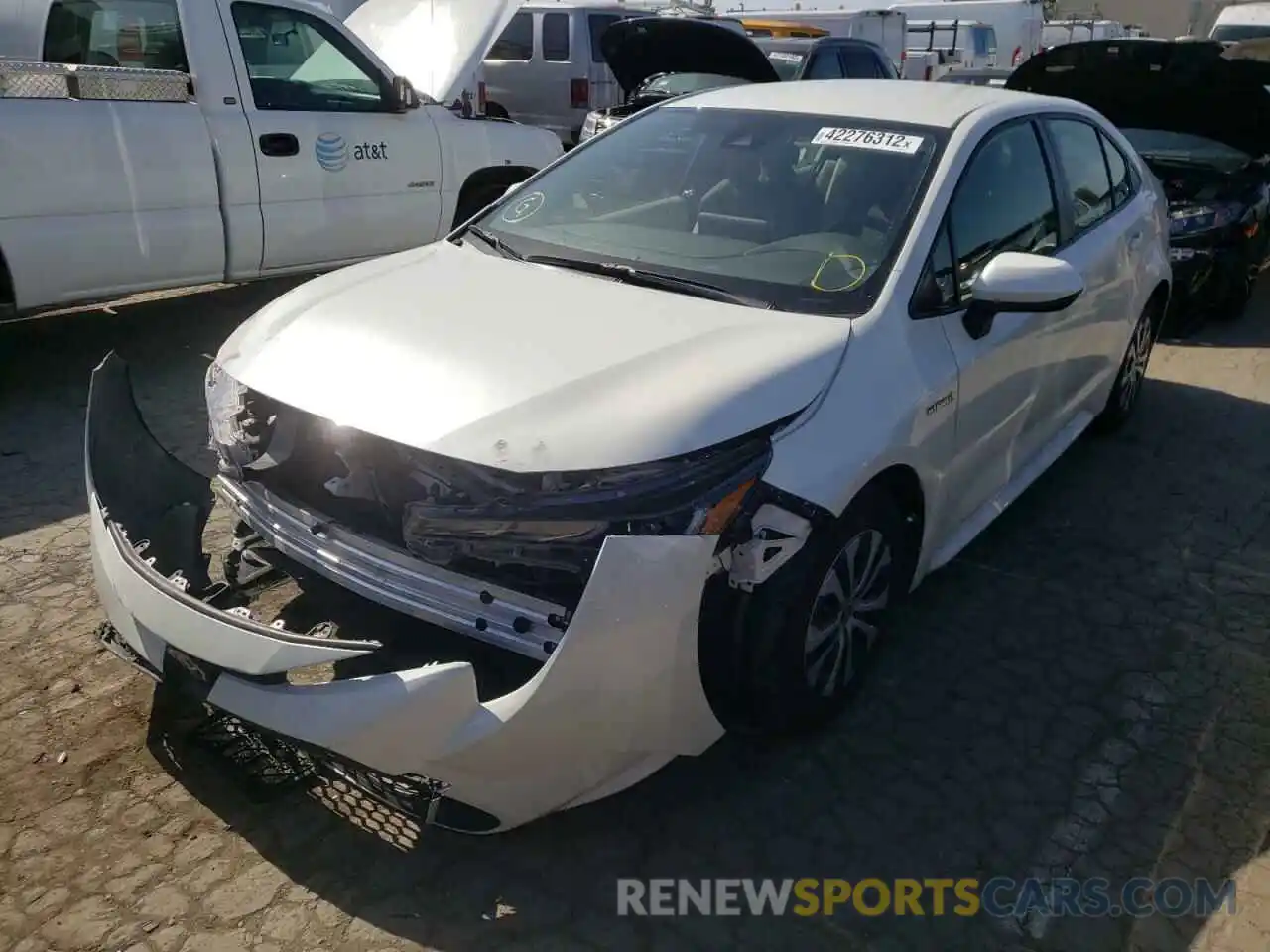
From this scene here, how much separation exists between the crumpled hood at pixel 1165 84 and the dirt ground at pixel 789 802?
442 cm

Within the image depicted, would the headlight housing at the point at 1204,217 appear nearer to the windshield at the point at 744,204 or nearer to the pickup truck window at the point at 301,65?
the windshield at the point at 744,204

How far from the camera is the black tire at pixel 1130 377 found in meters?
5.24

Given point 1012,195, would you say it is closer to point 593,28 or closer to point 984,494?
point 984,494

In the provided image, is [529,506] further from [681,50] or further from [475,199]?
[681,50]

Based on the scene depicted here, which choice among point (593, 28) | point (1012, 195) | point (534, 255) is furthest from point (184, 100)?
point (593, 28)

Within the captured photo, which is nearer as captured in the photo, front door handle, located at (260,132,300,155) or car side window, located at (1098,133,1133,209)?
car side window, located at (1098,133,1133,209)

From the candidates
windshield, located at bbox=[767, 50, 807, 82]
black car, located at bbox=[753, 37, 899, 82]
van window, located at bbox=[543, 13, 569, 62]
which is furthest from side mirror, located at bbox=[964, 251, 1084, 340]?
van window, located at bbox=[543, 13, 569, 62]

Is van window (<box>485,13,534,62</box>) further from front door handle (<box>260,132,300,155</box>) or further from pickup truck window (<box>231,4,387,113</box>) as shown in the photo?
front door handle (<box>260,132,300,155</box>)

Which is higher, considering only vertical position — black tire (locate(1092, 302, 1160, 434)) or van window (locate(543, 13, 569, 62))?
van window (locate(543, 13, 569, 62))

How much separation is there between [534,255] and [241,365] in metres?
1.04

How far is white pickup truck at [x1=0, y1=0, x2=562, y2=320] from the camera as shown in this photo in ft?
17.2

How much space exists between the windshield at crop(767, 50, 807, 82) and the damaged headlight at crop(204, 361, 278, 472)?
10093 millimetres

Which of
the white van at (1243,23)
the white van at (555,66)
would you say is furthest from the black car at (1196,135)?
the white van at (1243,23)

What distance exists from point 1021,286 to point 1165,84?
5.60 m
